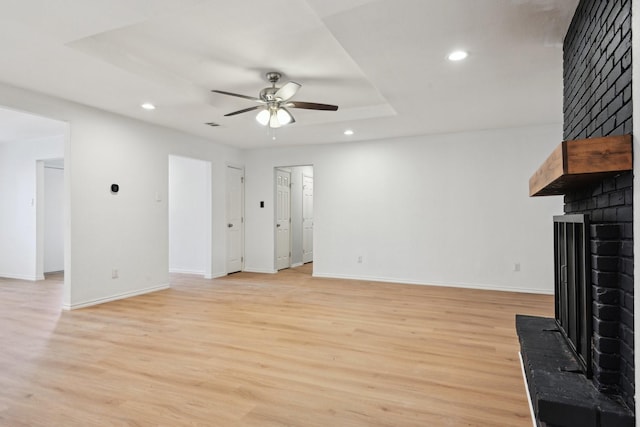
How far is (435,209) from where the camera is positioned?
5809mm

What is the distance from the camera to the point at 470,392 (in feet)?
7.55

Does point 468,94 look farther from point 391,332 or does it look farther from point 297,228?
point 297,228

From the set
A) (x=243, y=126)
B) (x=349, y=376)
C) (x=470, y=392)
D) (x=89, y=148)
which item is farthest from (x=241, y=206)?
(x=470, y=392)

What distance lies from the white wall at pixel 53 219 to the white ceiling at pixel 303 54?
3.50m

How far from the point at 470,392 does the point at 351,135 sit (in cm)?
429

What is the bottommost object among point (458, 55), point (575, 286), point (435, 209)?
point (575, 286)

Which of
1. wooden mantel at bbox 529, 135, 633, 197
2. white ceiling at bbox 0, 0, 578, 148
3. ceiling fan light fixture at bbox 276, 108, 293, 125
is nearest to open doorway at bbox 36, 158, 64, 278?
white ceiling at bbox 0, 0, 578, 148

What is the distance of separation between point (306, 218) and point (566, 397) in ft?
23.7

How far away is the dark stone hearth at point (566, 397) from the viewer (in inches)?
53.7

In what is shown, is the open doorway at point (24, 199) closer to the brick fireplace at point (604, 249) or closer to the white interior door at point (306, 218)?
the white interior door at point (306, 218)

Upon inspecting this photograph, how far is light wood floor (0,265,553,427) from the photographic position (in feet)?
6.83

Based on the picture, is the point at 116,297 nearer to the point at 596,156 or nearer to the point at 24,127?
the point at 24,127

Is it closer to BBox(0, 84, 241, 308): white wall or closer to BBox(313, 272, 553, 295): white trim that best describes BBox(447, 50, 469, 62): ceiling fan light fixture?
BBox(313, 272, 553, 295): white trim

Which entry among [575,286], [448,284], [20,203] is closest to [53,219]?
[20,203]
